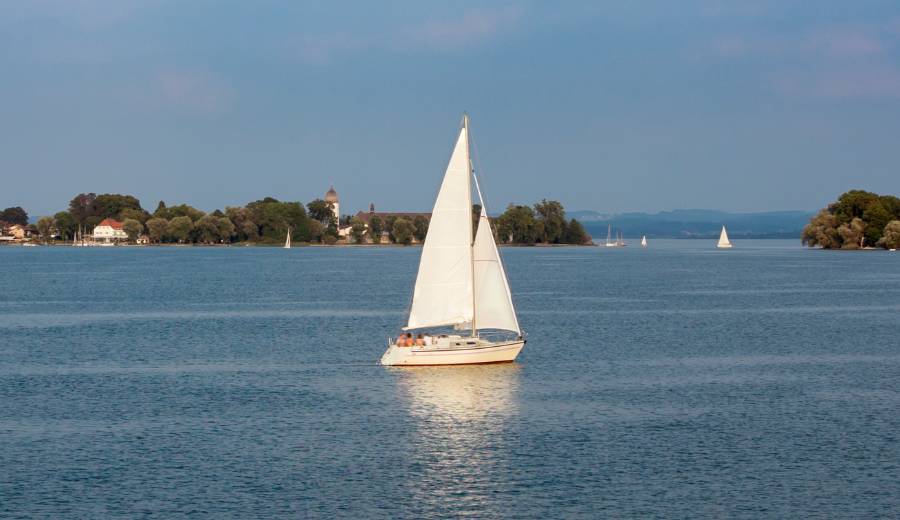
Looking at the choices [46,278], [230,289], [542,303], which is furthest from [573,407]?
[46,278]

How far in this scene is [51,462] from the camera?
1489 inches

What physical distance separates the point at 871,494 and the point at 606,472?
770cm

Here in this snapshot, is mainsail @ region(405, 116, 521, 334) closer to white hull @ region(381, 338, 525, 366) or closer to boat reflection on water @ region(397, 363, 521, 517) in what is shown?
white hull @ region(381, 338, 525, 366)

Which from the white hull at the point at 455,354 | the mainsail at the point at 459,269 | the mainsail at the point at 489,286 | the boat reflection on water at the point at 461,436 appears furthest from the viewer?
the mainsail at the point at 489,286

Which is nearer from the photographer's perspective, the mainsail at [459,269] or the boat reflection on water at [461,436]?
the boat reflection on water at [461,436]

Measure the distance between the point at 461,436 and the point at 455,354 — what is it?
1396 cm

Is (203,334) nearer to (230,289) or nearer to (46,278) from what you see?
→ (230,289)

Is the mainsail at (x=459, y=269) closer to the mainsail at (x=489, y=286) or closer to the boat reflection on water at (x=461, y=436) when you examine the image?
the mainsail at (x=489, y=286)

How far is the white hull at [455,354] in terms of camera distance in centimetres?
5638

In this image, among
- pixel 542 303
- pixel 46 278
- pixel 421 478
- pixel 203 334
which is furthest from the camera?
pixel 46 278

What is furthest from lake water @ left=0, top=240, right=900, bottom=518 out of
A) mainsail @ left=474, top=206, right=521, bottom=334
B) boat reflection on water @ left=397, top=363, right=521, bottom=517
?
mainsail @ left=474, top=206, right=521, bottom=334

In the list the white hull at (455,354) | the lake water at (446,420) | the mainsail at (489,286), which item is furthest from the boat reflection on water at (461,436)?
the mainsail at (489,286)

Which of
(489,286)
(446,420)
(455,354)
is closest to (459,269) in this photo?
(489,286)

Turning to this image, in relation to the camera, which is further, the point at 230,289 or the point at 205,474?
the point at 230,289
